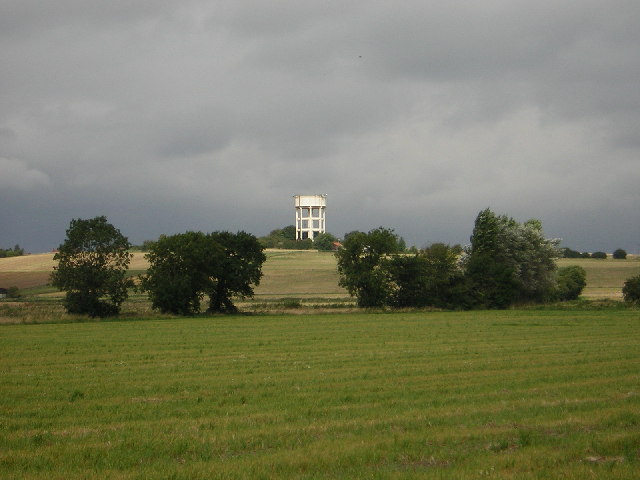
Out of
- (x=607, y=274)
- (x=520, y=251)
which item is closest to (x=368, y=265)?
(x=520, y=251)

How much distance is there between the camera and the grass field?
1131 cm

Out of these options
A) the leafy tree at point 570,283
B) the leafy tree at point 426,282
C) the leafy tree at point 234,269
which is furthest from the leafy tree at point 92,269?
the leafy tree at point 570,283

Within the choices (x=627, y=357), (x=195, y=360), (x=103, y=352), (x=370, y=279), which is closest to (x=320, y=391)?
(x=195, y=360)

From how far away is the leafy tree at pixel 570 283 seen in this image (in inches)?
4154

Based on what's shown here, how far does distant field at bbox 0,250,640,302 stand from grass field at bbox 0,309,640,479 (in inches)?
2937

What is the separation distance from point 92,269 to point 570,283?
72.0 meters

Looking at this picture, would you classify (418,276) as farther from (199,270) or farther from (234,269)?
(199,270)

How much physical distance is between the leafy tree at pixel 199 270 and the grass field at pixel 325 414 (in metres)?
41.6

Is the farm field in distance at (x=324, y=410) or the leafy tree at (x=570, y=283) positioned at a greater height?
the leafy tree at (x=570, y=283)

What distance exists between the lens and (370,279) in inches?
3221

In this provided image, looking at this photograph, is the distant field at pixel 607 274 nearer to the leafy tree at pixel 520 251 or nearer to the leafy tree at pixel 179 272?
the leafy tree at pixel 520 251

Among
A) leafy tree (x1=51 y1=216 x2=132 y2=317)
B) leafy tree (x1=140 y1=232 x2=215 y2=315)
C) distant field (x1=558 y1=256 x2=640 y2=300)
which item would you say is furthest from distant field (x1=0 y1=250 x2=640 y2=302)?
leafy tree (x1=51 y1=216 x2=132 y2=317)

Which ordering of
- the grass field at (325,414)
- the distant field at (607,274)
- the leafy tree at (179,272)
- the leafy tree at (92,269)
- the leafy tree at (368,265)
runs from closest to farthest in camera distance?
the grass field at (325,414) → the leafy tree at (92,269) → the leafy tree at (179,272) → the leafy tree at (368,265) → the distant field at (607,274)

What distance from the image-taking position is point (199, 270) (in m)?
76.7
